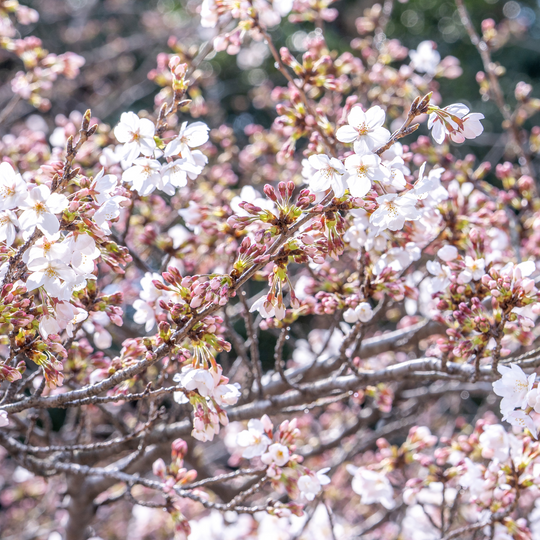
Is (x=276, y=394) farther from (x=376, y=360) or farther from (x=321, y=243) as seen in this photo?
(x=376, y=360)

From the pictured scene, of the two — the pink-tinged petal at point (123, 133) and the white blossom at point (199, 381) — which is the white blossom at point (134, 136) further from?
the white blossom at point (199, 381)

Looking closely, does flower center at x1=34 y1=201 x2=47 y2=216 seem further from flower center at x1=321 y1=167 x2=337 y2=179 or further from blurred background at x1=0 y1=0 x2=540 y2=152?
blurred background at x1=0 y1=0 x2=540 y2=152

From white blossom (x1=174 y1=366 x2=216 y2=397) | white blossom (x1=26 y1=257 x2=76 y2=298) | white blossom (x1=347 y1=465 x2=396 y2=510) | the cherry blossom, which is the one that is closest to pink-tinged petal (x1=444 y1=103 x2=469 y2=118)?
the cherry blossom

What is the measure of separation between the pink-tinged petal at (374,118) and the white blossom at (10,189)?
777mm

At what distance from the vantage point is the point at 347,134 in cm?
115

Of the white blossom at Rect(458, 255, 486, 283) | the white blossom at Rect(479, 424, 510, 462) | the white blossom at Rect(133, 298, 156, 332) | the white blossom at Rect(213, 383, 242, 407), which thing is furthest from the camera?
the white blossom at Rect(479, 424, 510, 462)

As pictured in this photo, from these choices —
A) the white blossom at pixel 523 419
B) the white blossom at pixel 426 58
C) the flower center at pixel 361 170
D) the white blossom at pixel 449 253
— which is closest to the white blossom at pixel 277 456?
the white blossom at pixel 523 419

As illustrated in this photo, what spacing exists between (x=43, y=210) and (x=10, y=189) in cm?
11

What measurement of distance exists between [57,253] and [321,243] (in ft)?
1.90

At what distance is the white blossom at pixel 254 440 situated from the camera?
1574 millimetres

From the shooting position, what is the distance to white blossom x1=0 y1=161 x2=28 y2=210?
1.03m

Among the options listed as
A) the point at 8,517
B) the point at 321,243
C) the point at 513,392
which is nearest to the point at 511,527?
the point at 513,392

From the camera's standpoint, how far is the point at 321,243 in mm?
1128

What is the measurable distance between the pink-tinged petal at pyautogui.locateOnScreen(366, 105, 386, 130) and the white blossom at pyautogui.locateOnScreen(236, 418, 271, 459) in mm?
987
